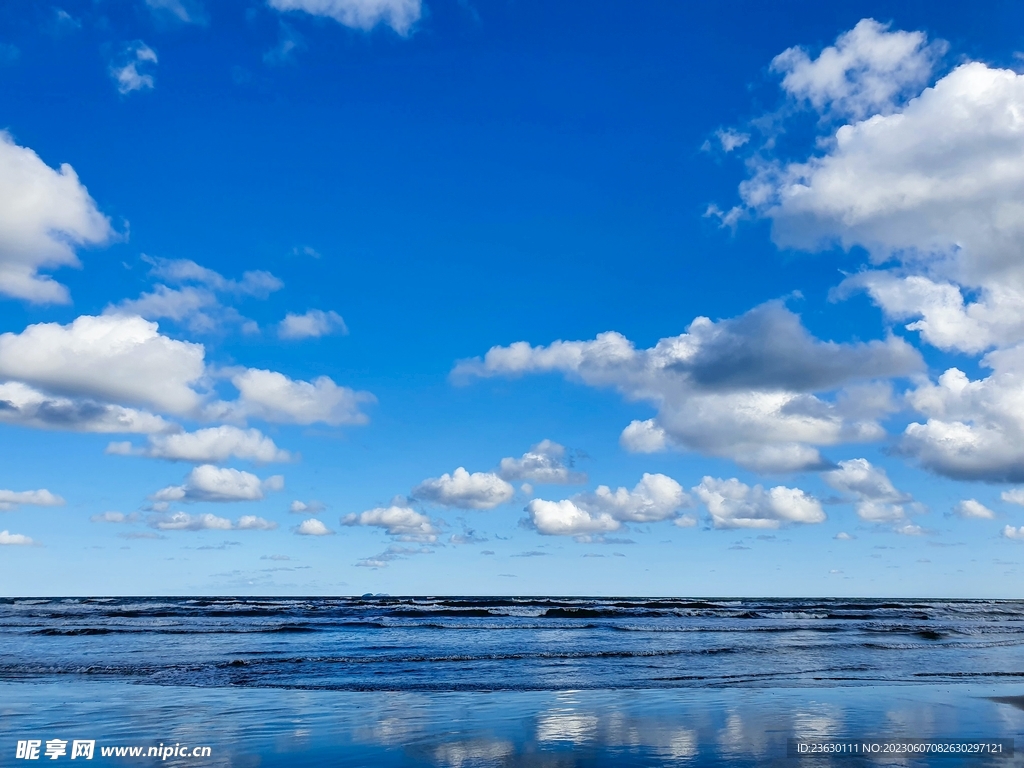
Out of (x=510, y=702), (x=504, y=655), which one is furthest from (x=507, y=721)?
(x=504, y=655)

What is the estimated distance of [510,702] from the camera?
1711 cm

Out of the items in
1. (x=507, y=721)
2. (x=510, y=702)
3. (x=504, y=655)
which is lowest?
(x=504, y=655)

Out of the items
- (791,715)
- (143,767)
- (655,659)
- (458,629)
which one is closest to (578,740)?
(791,715)

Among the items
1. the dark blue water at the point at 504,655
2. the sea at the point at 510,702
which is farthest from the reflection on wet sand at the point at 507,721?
the dark blue water at the point at 504,655

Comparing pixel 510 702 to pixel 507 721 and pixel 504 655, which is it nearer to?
pixel 507 721

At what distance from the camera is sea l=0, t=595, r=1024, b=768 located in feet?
38.7

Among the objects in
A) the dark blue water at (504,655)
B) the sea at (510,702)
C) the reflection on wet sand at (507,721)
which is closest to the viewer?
the reflection on wet sand at (507,721)

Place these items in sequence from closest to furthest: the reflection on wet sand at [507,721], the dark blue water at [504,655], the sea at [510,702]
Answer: the reflection on wet sand at [507,721] → the sea at [510,702] → the dark blue water at [504,655]

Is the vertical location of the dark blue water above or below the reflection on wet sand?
below

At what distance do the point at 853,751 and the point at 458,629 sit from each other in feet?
121

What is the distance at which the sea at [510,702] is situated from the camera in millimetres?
11797

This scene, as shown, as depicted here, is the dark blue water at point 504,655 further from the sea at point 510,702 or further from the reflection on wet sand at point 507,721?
the reflection on wet sand at point 507,721

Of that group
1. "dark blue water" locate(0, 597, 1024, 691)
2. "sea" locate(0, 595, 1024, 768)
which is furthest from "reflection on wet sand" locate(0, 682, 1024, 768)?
"dark blue water" locate(0, 597, 1024, 691)

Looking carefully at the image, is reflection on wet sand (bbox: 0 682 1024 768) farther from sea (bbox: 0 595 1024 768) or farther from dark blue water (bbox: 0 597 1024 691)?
dark blue water (bbox: 0 597 1024 691)
